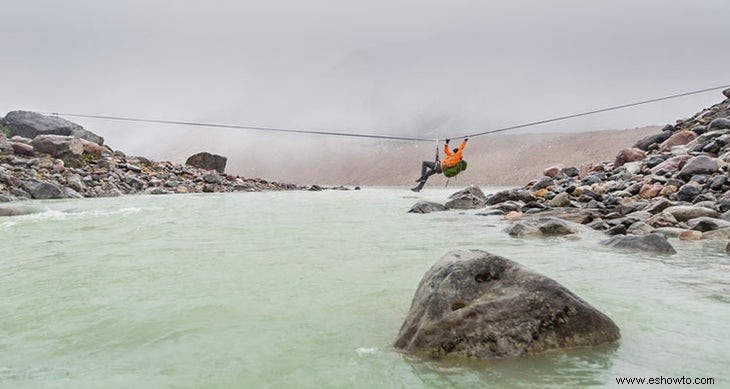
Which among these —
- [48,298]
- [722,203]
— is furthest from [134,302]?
[722,203]

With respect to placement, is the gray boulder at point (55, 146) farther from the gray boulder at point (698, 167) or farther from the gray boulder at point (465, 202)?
the gray boulder at point (698, 167)

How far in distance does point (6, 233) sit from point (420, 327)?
8.83 meters

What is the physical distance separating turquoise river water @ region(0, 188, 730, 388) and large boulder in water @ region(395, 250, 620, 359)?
11 cm

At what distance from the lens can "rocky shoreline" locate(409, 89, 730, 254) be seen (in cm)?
802

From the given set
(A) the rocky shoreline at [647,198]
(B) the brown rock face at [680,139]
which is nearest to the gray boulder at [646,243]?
(A) the rocky shoreline at [647,198]

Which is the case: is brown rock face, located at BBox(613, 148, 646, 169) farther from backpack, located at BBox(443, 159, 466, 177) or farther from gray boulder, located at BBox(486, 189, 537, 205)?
backpack, located at BBox(443, 159, 466, 177)

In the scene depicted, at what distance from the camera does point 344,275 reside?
5.43 m

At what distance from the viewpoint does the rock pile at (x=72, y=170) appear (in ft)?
56.8

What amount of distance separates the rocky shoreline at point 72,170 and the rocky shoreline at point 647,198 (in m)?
13.0

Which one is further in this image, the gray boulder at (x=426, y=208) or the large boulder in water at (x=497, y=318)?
the gray boulder at (x=426, y=208)

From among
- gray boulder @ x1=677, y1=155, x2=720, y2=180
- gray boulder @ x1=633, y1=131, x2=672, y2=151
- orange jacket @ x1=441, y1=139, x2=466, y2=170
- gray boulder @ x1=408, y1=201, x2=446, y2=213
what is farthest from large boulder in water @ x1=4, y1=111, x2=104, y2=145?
gray boulder @ x1=677, y1=155, x2=720, y2=180

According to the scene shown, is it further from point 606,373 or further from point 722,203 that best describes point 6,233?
point 722,203

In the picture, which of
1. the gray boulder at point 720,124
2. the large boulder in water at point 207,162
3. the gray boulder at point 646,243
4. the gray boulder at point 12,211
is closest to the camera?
the gray boulder at point 646,243

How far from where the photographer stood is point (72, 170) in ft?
68.7
